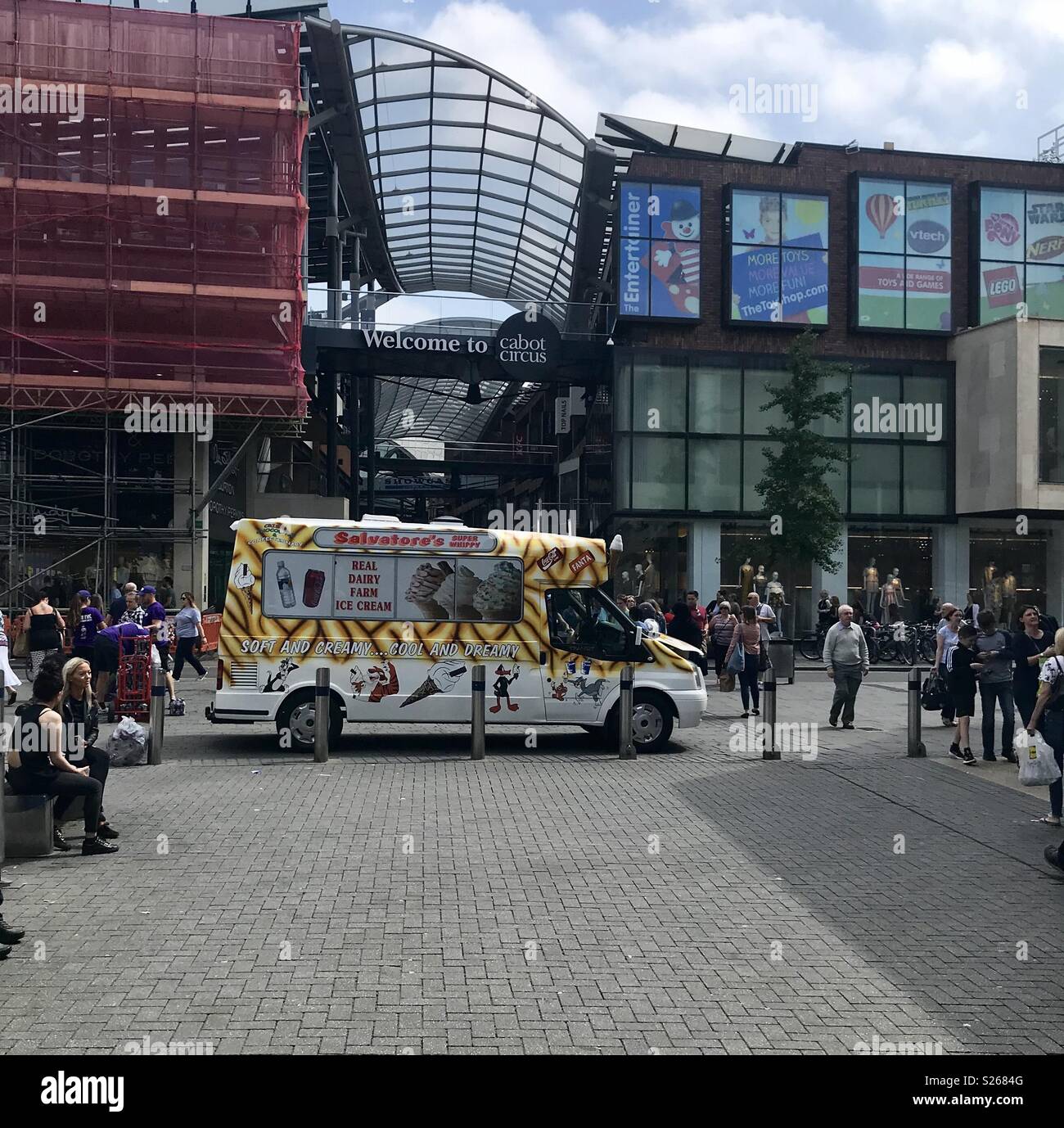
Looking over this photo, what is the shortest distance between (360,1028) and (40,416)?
92.5 ft

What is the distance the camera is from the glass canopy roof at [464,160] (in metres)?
33.9

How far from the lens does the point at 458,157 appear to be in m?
38.3

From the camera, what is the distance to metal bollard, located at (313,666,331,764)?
12.7 m

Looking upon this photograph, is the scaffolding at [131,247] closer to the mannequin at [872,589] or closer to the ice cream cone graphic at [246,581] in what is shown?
the mannequin at [872,589]

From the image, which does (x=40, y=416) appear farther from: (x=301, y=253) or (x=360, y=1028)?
(x=360, y=1028)

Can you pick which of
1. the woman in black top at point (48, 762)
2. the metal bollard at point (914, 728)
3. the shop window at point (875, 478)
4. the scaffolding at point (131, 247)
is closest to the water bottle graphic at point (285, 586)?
the woman in black top at point (48, 762)

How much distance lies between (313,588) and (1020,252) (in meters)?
31.1

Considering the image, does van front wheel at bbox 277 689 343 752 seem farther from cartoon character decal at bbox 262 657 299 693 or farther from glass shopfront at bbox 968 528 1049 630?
glass shopfront at bbox 968 528 1049 630

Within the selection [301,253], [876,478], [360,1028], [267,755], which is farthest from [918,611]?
[360,1028]

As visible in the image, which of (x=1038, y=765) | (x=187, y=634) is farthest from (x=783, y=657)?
(x=1038, y=765)

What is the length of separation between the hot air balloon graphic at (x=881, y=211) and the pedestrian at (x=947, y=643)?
2383cm

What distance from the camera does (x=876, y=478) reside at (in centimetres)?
3719

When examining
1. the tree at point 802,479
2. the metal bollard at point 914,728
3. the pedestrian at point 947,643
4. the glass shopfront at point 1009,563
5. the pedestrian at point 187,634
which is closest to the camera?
the metal bollard at point 914,728

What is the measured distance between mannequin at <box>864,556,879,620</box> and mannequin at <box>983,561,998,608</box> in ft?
11.2
